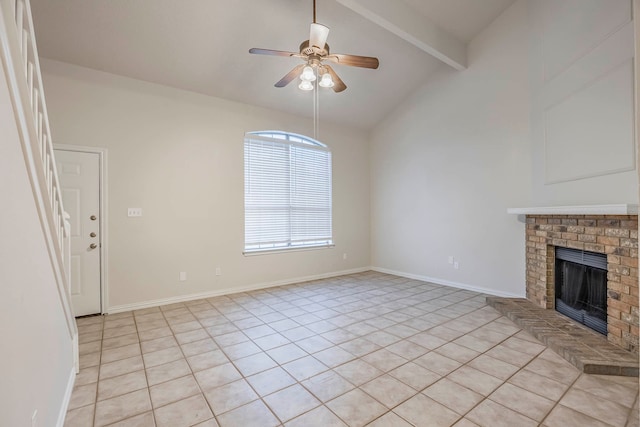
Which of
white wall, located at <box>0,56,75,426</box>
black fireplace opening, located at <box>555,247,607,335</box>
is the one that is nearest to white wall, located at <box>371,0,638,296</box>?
black fireplace opening, located at <box>555,247,607,335</box>

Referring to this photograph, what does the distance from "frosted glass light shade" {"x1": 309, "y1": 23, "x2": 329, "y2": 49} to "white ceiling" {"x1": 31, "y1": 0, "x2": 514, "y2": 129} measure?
3.52 ft

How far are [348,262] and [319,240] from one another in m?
0.81

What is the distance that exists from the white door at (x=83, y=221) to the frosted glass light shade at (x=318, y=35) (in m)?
2.93

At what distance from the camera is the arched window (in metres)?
4.78

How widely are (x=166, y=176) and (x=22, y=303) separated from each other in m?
2.99

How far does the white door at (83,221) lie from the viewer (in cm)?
342

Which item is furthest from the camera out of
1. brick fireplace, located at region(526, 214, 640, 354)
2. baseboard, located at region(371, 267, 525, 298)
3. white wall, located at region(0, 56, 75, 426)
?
baseboard, located at region(371, 267, 525, 298)

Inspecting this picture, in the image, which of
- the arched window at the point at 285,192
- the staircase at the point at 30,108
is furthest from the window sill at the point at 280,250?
the staircase at the point at 30,108

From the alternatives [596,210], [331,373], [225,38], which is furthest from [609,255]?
[225,38]

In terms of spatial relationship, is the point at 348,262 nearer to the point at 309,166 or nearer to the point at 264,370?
the point at 309,166

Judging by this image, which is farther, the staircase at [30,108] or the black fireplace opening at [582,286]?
the black fireplace opening at [582,286]

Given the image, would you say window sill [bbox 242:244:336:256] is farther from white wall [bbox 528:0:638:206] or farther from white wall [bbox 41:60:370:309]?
white wall [bbox 528:0:638:206]

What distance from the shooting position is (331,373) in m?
2.26

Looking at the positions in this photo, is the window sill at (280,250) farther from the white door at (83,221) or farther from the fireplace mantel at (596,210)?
the fireplace mantel at (596,210)
